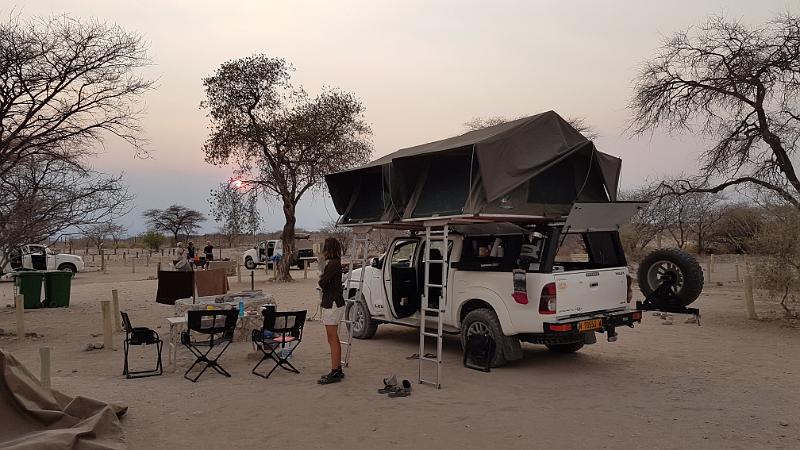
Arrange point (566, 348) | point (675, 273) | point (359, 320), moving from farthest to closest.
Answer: point (359, 320)
point (566, 348)
point (675, 273)

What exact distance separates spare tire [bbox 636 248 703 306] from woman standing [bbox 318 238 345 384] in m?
4.38

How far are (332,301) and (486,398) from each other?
7.09ft

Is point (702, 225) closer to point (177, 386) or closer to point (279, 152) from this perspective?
point (279, 152)

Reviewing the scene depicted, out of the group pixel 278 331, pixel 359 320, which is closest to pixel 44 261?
pixel 359 320

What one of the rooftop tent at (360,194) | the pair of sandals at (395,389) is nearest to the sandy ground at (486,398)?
the pair of sandals at (395,389)

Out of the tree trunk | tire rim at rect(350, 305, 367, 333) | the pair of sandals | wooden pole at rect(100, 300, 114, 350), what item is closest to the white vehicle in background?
the tree trunk

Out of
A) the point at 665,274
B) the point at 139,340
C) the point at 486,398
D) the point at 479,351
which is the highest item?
the point at 665,274

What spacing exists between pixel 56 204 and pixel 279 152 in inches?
534

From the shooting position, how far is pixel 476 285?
8047mm

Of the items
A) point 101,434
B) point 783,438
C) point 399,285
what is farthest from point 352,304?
point 783,438

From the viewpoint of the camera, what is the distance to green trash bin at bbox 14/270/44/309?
16.1m

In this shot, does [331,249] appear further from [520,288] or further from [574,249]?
[574,249]

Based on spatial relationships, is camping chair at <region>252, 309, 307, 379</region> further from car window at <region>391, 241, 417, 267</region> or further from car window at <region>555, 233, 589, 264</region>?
car window at <region>555, 233, 589, 264</region>

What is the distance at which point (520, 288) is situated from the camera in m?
7.32
